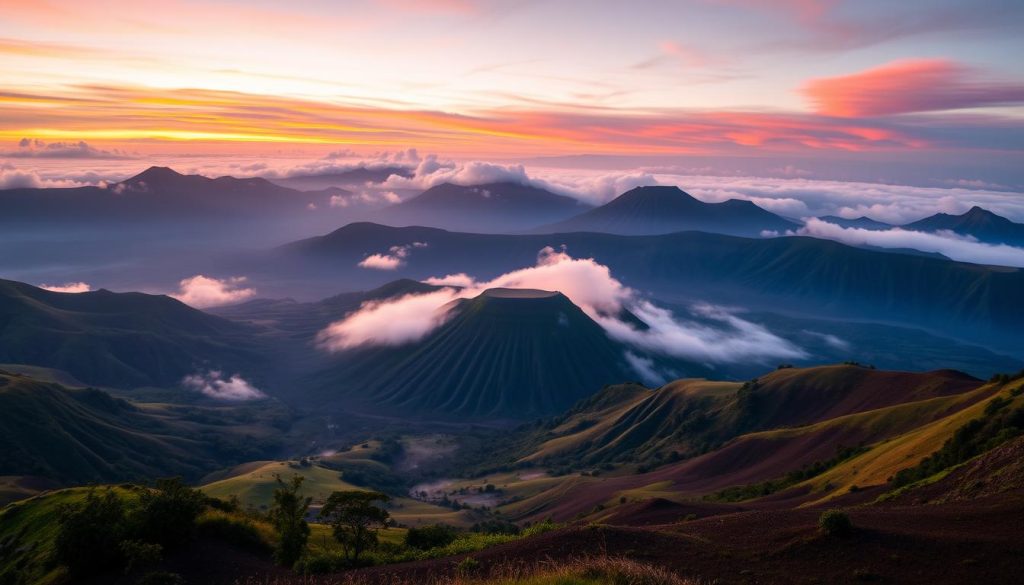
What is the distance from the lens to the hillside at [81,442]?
467 ft

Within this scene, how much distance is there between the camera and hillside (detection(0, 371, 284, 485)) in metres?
142

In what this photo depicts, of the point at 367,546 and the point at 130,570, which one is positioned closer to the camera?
the point at 130,570

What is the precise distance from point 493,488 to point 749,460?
71.0 m

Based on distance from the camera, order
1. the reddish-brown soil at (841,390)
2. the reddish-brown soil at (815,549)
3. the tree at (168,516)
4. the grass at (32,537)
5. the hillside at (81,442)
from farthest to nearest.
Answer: the hillside at (81,442) → the reddish-brown soil at (841,390) → the grass at (32,537) → the tree at (168,516) → the reddish-brown soil at (815,549)

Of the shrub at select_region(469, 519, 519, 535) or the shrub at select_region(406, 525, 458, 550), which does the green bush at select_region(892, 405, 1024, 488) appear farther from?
the shrub at select_region(469, 519, 519, 535)

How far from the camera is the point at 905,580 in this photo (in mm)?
20641

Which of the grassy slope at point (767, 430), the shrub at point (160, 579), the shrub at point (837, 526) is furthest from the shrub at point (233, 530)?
the grassy slope at point (767, 430)

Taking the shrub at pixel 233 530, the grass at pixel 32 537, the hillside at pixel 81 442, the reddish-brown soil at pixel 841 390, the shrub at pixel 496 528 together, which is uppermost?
the shrub at pixel 233 530

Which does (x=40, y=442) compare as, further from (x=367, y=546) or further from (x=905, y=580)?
(x=905, y=580)

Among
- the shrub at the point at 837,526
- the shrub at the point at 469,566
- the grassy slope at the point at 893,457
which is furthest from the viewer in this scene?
the grassy slope at the point at 893,457

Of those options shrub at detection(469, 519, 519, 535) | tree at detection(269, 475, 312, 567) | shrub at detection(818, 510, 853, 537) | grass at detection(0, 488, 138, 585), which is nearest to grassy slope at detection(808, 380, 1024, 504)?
shrub at detection(818, 510, 853, 537)

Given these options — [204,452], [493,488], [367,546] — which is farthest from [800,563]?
[204,452]

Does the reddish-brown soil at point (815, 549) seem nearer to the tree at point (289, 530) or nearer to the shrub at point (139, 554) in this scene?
the tree at point (289, 530)

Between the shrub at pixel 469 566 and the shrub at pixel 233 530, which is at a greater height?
the shrub at pixel 469 566
